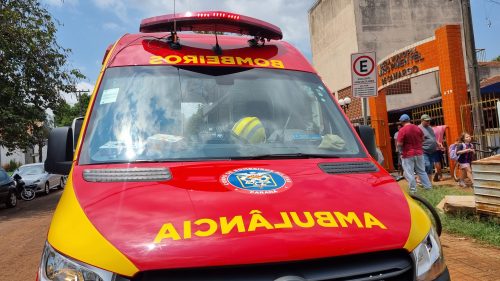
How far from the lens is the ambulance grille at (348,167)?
97.3 inches

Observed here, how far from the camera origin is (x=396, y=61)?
15703 mm

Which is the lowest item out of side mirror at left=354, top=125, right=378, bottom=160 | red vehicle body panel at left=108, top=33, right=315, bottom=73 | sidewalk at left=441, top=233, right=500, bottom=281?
sidewalk at left=441, top=233, right=500, bottom=281

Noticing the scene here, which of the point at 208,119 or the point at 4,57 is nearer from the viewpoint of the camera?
the point at 208,119

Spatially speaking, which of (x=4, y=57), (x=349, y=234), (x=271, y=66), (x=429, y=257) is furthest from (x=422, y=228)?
(x=4, y=57)

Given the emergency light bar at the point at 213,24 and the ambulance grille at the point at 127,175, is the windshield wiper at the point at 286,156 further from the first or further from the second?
the emergency light bar at the point at 213,24

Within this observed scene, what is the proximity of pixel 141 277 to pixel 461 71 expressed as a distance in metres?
12.9

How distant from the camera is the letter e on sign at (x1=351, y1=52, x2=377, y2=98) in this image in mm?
6676

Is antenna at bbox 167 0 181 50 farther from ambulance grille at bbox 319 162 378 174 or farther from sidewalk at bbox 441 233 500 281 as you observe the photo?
sidewalk at bbox 441 233 500 281

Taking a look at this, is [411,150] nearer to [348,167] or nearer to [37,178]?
[348,167]

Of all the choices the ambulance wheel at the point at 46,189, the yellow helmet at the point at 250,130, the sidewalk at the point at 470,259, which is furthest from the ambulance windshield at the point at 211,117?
the ambulance wheel at the point at 46,189

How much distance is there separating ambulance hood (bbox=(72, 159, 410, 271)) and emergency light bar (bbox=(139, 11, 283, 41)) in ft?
4.73

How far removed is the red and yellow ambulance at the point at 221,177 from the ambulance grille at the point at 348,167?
0.01 meters

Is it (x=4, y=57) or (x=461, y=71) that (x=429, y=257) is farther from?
(x=4, y=57)

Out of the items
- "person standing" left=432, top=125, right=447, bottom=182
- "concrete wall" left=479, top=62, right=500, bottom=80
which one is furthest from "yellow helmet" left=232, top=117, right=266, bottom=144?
"concrete wall" left=479, top=62, right=500, bottom=80
